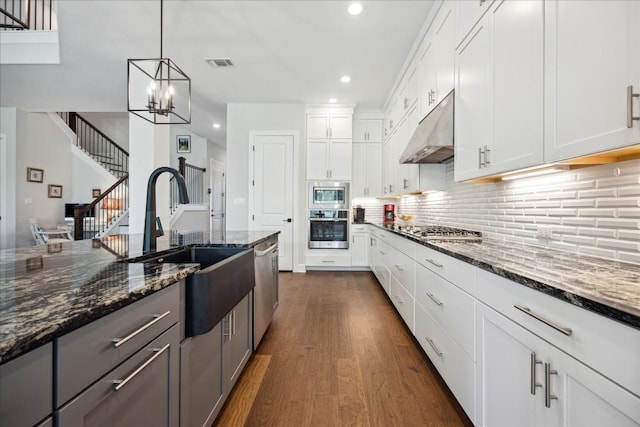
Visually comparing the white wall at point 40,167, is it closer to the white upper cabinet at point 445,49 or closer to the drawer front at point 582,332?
the white upper cabinet at point 445,49

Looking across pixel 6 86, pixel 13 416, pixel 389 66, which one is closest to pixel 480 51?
pixel 389 66

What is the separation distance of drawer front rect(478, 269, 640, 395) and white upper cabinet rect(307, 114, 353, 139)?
14.3 ft

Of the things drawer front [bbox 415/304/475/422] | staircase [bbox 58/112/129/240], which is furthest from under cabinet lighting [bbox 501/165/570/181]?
staircase [bbox 58/112/129/240]

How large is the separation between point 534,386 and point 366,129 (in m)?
4.87

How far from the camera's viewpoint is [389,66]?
375 cm

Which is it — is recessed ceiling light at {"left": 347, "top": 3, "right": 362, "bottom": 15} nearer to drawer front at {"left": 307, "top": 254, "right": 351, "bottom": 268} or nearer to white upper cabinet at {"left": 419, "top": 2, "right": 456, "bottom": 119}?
white upper cabinet at {"left": 419, "top": 2, "right": 456, "bottom": 119}

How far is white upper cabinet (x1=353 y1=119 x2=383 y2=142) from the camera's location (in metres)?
5.30

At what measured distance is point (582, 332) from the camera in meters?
0.75

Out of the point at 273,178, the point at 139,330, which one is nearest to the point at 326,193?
the point at 273,178


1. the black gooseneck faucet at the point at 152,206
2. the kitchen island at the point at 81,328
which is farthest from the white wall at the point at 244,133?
the kitchen island at the point at 81,328

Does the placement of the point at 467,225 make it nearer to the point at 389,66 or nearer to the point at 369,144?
the point at 389,66

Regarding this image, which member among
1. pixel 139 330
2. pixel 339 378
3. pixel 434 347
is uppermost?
pixel 139 330

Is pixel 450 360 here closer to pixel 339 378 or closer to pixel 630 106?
pixel 339 378

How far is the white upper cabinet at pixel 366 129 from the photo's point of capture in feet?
17.4
